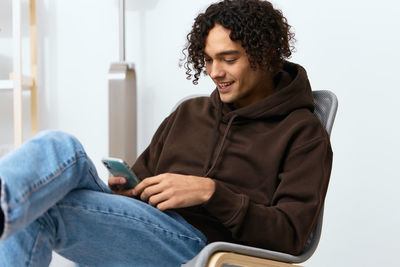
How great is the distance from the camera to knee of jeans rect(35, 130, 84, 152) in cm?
88

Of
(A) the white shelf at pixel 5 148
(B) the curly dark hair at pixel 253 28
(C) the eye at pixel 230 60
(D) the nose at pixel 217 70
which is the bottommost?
(A) the white shelf at pixel 5 148

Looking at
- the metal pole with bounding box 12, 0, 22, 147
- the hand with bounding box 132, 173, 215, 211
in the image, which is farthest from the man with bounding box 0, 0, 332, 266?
the metal pole with bounding box 12, 0, 22, 147

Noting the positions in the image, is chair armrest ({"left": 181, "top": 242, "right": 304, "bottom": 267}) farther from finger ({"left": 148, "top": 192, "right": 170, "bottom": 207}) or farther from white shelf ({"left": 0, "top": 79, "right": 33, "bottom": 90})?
white shelf ({"left": 0, "top": 79, "right": 33, "bottom": 90})

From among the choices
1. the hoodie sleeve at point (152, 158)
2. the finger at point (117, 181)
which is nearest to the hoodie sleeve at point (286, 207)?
Answer: the finger at point (117, 181)

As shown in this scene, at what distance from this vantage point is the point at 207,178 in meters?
1.06

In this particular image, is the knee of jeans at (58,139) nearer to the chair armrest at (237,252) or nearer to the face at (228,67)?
the chair armrest at (237,252)

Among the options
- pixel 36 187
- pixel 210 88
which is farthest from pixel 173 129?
pixel 210 88

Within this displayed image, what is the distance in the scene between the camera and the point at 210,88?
2158 millimetres

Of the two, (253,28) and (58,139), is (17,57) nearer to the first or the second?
(253,28)

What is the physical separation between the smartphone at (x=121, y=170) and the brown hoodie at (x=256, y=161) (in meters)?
0.14

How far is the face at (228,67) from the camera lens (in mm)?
1276

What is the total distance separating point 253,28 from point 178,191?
47cm

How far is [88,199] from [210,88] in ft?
4.05

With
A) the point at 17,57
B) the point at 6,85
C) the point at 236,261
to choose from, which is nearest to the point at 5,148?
the point at 6,85
